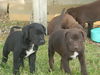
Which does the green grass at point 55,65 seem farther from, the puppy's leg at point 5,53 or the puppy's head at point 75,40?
the puppy's head at point 75,40

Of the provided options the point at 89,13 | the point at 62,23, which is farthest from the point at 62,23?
the point at 89,13

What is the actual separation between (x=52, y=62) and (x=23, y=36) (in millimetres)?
1059

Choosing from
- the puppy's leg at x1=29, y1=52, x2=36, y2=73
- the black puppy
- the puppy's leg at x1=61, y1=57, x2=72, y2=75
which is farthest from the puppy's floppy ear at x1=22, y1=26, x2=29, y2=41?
the puppy's leg at x1=61, y1=57, x2=72, y2=75

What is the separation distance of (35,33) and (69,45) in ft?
1.99

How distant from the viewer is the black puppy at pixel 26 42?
5746 mm

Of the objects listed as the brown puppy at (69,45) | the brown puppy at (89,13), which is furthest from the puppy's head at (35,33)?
the brown puppy at (89,13)

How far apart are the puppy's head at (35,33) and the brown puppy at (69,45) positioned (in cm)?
48

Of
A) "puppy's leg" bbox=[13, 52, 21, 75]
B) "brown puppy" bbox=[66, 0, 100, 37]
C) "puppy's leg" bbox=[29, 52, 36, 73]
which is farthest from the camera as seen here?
"brown puppy" bbox=[66, 0, 100, 37]

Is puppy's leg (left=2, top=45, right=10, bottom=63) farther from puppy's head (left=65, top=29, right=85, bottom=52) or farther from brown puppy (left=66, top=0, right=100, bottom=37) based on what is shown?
brown puppy (left=66, top=0, right=100, bottom=37)

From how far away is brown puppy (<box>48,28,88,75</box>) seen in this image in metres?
5.80

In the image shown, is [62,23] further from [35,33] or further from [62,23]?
[35,33]

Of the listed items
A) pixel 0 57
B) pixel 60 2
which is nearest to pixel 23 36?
pixel 0 57

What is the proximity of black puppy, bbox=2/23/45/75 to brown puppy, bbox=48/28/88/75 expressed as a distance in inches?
18.0

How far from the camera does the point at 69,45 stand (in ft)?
19.4
